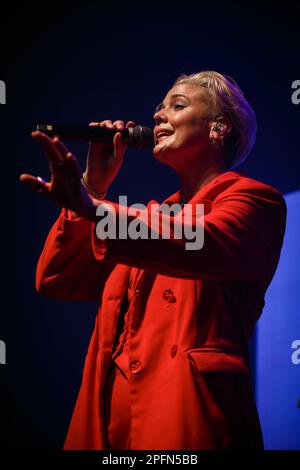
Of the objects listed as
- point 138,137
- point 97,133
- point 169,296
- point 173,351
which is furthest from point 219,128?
point 173,351

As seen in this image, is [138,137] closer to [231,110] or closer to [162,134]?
[162,134]

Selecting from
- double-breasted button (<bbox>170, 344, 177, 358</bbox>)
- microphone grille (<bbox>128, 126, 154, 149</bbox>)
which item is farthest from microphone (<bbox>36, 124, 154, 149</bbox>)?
double-breasted button (<bbox>170, 344, 177, 358</bbox>)

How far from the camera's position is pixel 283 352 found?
2033 mm

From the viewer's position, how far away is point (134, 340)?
1.27 m

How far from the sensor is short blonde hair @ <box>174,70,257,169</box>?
1.55m

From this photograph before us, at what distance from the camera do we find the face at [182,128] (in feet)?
4.83

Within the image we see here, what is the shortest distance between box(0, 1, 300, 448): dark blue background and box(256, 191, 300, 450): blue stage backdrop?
0.27 meters

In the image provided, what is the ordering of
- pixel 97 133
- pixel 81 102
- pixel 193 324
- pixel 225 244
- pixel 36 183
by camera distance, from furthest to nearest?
pixel 81 102, pixel 97 133, pixel 193 324, pixel 225 244, pixel 36 183

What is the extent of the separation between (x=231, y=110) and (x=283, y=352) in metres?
0.96

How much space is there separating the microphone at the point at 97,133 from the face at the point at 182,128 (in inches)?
2.5

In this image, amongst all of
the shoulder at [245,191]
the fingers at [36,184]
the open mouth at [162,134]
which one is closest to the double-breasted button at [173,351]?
the shoulder at [245,191]

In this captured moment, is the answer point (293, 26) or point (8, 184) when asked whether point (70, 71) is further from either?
point (293, 26)

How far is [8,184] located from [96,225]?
1341 millimetres
